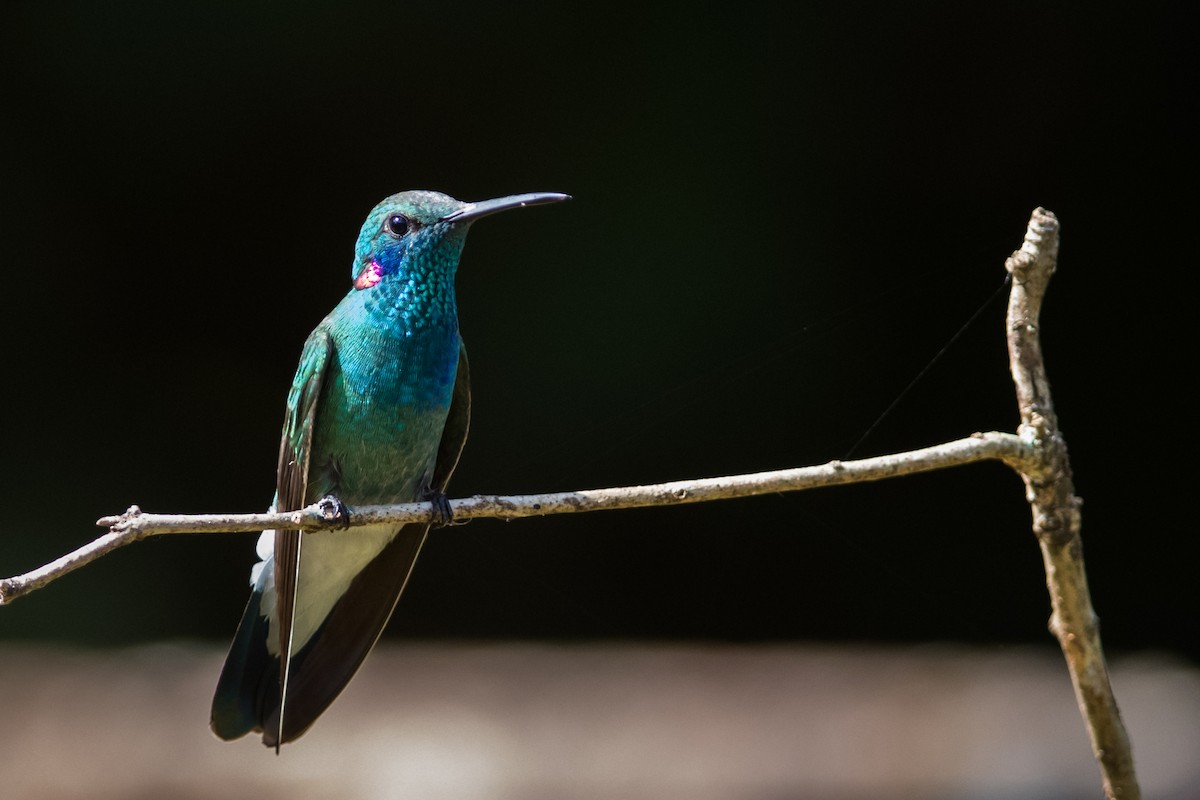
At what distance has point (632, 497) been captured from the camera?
4.39 ft

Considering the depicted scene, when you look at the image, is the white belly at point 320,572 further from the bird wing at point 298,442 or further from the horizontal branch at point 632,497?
the horizontal branch at point 632,497

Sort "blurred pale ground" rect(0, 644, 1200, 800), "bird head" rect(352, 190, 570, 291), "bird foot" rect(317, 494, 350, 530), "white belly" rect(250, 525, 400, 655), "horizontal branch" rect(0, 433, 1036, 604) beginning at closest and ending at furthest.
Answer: "horizontal branch" rect(0, 433, 1036, 604) → "bird foot" rect(317, 494, 350, 530) → "bird head" rect(352, 190, 570, 291) → "white belly" rect(250, 525, 400, 655) → "blurred pale ground" rect(0, 644, 1200, 800)

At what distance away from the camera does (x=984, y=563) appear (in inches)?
145

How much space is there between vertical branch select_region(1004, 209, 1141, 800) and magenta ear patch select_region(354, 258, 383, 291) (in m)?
1.46

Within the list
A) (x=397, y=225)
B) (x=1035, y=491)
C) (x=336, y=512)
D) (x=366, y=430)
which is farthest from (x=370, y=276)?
(x=1035, y=491)

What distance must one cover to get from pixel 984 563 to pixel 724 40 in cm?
166

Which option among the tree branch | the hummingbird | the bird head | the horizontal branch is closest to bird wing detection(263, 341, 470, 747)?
the hummingbird

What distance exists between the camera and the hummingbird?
7.49 ft

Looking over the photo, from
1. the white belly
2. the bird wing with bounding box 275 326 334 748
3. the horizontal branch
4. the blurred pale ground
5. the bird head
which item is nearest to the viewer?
the horizontal branch

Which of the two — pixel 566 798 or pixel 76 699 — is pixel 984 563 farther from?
pixel 76 699

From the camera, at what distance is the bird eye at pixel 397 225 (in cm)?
238

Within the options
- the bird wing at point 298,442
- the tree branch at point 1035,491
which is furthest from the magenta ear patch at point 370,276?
the tree branch at point 1035,491

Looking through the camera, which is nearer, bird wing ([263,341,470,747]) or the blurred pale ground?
bird wing ([263,341,470,747])

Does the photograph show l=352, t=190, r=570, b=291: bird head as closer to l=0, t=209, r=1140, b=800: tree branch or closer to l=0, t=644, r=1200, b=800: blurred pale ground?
l=0, t=209, r=1140, b=800: tree branch
